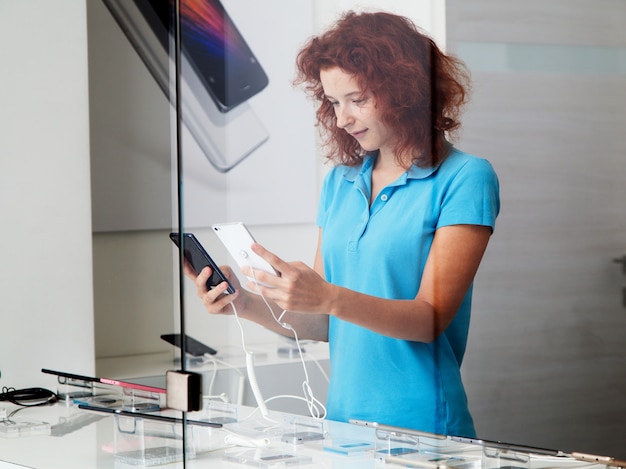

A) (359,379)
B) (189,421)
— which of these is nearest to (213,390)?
(189,421)

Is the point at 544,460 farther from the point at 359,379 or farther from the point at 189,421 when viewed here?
the point at 189,421

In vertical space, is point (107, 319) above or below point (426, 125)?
below

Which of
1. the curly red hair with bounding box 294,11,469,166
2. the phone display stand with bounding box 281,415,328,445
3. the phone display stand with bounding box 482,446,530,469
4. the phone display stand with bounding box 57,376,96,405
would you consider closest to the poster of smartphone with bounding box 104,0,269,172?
the curly red hair with bounding box 294,11,469,166

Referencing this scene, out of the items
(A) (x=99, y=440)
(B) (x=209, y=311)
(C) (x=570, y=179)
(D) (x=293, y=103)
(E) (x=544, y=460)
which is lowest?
(A) (x=99, y=440)

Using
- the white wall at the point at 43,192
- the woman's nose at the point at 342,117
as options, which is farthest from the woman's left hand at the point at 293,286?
the white wall at the point at 43,192

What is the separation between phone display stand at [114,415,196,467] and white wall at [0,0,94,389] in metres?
0.69

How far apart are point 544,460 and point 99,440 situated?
96 cm

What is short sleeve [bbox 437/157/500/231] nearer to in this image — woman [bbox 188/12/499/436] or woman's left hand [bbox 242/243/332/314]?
woman [bbox 188/12/499/436]

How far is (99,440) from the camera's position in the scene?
1728mm

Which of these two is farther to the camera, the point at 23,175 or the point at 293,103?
the point at 23,175

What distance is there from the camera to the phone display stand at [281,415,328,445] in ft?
4.09

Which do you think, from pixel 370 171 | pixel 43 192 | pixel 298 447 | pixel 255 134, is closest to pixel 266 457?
pixel 298 447

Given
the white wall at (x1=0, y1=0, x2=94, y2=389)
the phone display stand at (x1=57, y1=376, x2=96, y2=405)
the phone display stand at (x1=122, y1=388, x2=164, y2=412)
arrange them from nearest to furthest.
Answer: the phone display stand at (x1=122, y1=388, x2=164, y2=412) → the phone display stand at (x1=57, y1=376, x2=96, y2=405) → the white wall at (x1=0, y1=0, x2=94, y2=389)

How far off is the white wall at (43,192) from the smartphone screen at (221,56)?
962 millimetres
